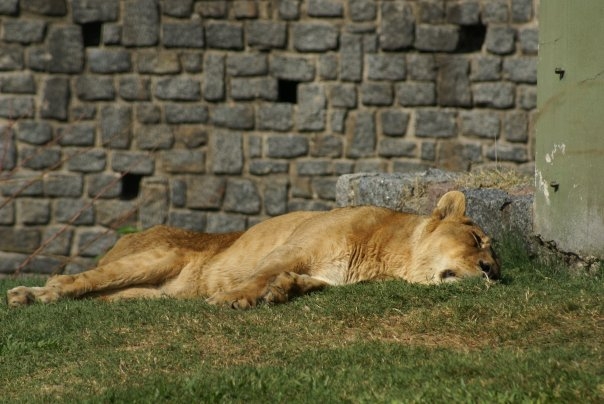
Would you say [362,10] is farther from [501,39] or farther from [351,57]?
[501,39]

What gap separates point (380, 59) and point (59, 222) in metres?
3.99

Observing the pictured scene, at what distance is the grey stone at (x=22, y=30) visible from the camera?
13148 mm

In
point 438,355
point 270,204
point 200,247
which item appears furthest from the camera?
point 270,204

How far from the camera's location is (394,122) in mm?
13164

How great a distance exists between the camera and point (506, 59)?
13.1 m

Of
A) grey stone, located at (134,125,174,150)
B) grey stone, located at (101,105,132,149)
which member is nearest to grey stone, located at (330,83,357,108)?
grey stone, located at (134,125,174,150)

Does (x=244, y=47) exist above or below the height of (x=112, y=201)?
above

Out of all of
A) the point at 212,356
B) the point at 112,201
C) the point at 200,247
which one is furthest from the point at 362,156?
the point at 212,356

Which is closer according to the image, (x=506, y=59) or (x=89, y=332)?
(x=89, y=332)

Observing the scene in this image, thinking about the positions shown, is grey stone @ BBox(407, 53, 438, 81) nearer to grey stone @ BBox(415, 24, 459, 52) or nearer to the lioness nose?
grey stone @ BBox(415, 24, 459, 52)

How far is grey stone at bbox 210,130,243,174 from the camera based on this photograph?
13.1 m

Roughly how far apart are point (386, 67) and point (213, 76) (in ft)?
6.27

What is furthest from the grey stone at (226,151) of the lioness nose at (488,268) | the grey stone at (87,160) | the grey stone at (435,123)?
the lioness nose at (488,268)

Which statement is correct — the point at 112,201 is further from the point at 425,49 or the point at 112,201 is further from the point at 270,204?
the point at 425,49
